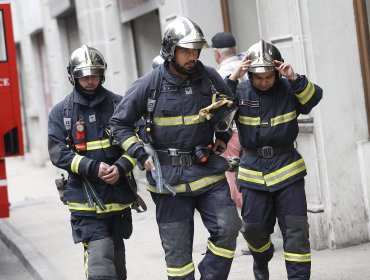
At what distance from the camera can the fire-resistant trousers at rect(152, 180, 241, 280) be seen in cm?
575

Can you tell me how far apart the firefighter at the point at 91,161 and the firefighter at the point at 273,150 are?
2.75 ft

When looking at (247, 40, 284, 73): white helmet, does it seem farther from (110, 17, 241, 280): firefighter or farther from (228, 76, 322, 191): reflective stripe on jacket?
(110, 17, 241, 280): firefighter

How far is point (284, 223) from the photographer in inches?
243

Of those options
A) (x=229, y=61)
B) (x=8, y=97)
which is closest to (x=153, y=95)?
(x=229, y=61)

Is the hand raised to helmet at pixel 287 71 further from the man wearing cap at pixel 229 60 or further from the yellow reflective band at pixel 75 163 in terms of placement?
the man wearing cap at pixel 229 60

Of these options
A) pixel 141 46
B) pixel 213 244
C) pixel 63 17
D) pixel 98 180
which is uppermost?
pixel 63 17

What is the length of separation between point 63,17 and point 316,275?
12.9m

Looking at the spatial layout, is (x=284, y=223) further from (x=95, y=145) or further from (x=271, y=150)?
(x=95, y=145)

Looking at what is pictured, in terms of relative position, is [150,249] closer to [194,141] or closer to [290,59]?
[290,59]

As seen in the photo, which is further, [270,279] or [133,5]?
[133,5]

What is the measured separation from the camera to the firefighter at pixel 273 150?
6.07 m

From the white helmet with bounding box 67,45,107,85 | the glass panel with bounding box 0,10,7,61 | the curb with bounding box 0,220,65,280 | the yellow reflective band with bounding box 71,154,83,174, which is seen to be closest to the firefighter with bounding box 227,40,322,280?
the white helmet with bounding box 67,45,107,85

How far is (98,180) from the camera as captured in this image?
243 inches

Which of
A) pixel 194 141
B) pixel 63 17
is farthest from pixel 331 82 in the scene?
pixel 63 17
